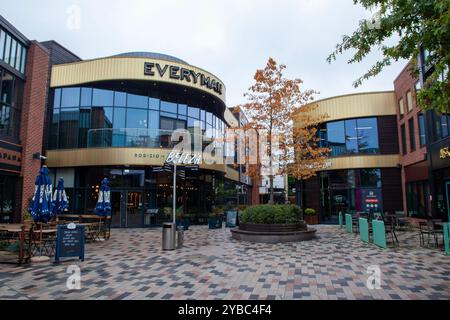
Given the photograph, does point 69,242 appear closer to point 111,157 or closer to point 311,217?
point 111,157

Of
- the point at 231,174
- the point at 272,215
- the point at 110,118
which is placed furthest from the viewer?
the point at 231,174

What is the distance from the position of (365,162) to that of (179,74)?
526 inches

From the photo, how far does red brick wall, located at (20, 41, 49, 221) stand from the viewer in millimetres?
16062

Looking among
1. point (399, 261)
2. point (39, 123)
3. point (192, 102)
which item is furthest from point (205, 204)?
point (399, 261)

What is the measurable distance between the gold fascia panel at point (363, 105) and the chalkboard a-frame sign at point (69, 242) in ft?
59.5

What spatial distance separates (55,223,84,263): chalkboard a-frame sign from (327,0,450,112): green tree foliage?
8.35m

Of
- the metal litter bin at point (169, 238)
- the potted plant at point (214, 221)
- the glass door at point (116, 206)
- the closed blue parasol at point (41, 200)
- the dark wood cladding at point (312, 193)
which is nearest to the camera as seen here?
the closed blue parasol at point (41, 200)

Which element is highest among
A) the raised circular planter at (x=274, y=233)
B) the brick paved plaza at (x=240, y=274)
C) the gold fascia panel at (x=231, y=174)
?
the gold fascia panel at (x=231, y=174)

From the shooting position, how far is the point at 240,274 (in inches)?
294

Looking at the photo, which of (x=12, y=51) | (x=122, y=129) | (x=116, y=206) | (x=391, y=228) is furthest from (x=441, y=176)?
(x=12, y=51)

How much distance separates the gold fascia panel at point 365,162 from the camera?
20.3 meters

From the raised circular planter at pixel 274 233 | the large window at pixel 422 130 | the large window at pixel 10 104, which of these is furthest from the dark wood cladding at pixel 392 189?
the large window at pixel 10 104

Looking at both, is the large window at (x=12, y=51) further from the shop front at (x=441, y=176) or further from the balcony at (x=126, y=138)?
the shop front at (x=441, y=176)

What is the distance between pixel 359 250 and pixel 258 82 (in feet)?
31.3
